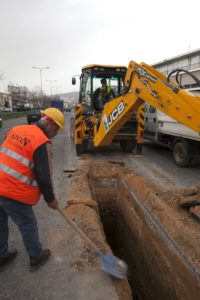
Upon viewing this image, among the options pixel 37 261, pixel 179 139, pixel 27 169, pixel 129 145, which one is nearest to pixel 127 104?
pixel 179 139

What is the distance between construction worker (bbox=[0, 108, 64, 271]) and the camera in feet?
9.43

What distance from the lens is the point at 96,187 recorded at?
6.62m

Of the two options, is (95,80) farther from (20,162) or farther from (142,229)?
(20,162)

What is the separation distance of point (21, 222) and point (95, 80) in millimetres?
7360

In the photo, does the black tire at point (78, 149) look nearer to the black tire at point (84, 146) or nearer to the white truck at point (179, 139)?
the black tire at point (84, 146)

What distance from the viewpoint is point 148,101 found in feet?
20.4

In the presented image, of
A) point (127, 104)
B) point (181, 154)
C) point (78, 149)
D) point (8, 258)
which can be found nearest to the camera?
point (8, 258)

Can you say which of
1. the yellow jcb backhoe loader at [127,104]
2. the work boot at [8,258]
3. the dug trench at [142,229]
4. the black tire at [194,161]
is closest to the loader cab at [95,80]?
the yellow jcb backhoe loader at [127,104]

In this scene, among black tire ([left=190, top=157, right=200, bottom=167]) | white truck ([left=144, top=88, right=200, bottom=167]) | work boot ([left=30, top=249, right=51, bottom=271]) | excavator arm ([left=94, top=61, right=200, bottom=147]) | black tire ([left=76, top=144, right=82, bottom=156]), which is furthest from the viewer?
black tire ([left=76, top=144, right=82, bottom=156])

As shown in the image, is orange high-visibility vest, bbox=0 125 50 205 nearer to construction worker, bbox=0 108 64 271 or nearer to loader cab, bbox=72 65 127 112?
construction worker, bbox=0 108 64 271

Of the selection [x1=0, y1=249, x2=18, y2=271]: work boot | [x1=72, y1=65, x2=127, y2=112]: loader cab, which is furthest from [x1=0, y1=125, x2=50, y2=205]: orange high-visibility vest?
[x1=72, y1=65, x2=127, y2=112]: loader cab

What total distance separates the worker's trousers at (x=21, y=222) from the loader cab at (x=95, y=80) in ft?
22.1

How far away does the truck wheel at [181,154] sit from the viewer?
767cm

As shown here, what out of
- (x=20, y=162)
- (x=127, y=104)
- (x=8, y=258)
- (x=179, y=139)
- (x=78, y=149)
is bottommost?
(x=8, y=258)
